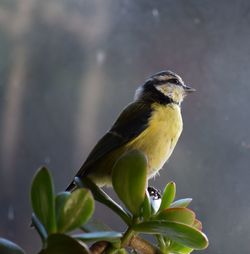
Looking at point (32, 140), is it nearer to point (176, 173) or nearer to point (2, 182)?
point (2, 182)

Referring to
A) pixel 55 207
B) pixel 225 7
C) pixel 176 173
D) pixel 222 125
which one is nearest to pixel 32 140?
pixel 176 173

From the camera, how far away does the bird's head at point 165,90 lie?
0.96m

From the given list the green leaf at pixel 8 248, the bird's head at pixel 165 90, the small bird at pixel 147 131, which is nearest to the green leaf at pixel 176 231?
the green leaf at pixel 8 248

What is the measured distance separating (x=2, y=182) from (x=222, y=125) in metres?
0.56

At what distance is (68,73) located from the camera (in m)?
1.20

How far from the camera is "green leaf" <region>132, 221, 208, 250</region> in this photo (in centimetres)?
44

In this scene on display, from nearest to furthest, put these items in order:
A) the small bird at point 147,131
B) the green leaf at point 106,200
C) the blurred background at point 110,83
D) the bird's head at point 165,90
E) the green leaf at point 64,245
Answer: the green leaf at point 64,245, the green leaf at point 106,200, the small bird at point 147,131, the bird's head at point 165,90, the blurred background at point 110,83

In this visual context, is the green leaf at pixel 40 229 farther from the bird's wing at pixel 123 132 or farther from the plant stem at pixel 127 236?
the bird's wing at pixel 123 132

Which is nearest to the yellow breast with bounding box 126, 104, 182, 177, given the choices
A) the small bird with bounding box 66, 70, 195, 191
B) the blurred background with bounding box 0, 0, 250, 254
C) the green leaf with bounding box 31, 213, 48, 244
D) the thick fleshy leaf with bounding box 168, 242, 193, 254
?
the small bird with bounding box 66, 70, 195, 191

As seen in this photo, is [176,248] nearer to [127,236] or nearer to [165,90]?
[127,236]

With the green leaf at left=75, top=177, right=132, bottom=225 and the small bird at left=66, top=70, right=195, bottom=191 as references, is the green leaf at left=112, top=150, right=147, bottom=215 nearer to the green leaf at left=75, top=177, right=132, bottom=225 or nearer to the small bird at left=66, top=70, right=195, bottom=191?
the green leaf at left=75, top=177, right=132, bottom=225

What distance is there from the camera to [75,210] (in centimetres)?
38

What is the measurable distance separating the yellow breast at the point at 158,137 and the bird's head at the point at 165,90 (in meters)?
0.04

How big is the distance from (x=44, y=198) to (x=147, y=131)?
0.47m
